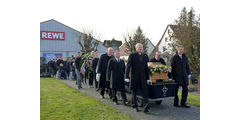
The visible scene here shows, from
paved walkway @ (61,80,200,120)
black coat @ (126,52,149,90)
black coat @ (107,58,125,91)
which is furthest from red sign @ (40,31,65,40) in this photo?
black coat @ (126,52,149,90)

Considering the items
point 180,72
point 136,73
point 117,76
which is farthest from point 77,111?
point 180,72

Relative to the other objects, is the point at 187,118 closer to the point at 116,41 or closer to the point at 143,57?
the point at 143,57

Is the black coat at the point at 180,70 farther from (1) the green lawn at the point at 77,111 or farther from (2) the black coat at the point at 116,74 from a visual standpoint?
(1) the green lawn at the point at 77,111

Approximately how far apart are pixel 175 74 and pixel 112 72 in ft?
7.69

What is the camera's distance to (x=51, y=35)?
3628cm

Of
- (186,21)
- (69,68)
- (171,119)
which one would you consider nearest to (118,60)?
(171,119)

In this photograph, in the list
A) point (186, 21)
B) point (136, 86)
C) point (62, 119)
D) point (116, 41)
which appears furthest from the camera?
point (116, 41)

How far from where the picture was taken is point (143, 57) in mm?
6309

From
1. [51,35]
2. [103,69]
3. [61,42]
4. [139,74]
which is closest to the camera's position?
[139,74]

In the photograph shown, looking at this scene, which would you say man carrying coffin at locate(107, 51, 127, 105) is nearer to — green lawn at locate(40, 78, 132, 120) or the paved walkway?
the paved walkway

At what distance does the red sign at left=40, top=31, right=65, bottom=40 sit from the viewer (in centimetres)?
3566

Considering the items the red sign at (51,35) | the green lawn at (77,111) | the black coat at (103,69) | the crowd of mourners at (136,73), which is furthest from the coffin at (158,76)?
the red sign at (51,35)

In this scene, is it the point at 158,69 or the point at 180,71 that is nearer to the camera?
the point at 158,69

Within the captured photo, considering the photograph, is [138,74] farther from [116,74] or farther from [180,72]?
[180,72]
